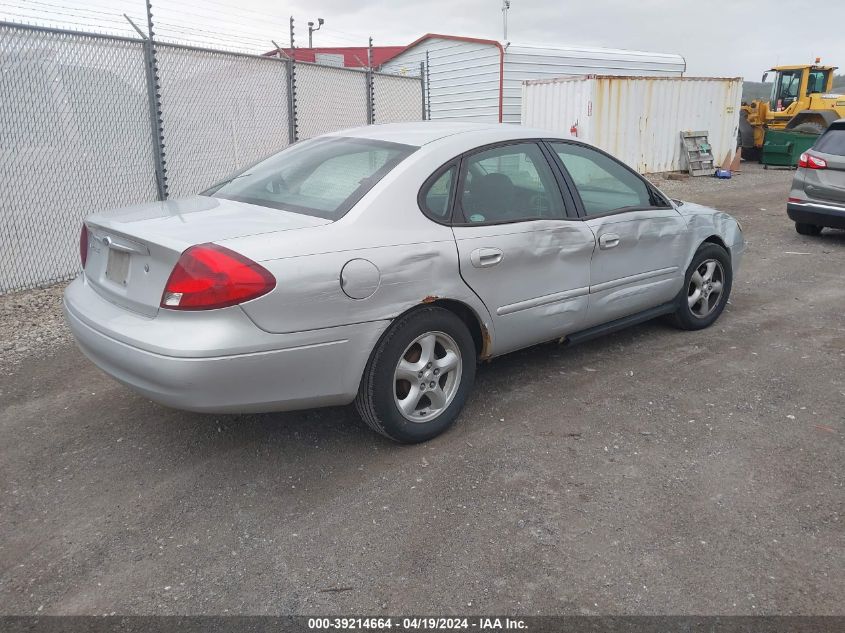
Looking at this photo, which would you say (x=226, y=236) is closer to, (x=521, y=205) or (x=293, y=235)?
(x=293, y=235)

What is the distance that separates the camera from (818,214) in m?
9.08

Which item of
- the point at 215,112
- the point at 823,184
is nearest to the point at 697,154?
the point at 823,184

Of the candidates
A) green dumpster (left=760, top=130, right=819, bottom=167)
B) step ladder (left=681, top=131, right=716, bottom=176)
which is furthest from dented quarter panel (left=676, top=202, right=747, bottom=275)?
green dumpster (left=760, top=130, right=819, bottom=167)

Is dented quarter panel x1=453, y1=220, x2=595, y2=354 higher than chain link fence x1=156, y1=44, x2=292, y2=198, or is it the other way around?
chain link fence x1=156, y1=44, x2=292, y2=198

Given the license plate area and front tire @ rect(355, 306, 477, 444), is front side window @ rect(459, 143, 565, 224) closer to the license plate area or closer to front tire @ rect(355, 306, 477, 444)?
front tire @ rect(355, 306, 477, 444)

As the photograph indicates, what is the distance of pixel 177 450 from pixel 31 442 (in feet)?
2.63

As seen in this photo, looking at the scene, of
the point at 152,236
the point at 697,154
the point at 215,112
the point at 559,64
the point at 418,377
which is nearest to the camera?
the point at 152,236

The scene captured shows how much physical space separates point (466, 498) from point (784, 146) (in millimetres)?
19518

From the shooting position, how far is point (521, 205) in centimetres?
408

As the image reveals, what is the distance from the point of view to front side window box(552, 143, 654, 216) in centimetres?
445

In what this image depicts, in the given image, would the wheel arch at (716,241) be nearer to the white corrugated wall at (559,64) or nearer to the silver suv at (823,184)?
the silver suv at (823,184)

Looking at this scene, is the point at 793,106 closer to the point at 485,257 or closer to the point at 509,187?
the point at 509,187

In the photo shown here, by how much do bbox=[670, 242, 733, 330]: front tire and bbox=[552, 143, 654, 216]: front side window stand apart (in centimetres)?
70

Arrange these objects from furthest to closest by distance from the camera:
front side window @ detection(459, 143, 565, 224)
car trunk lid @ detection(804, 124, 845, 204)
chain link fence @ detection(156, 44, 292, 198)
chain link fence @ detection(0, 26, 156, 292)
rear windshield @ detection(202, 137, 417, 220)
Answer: car trunk lid @ detection(804, 124, 845, 204) < chain link fence @ detection(156, 44, 292, 198) < chain link fence @ detection(0, 26, 156, 292) < front side window @ detection(459, 143, 565, 224) < rear windshield @ detection(202, 137, 417, 220)
